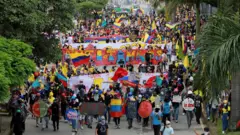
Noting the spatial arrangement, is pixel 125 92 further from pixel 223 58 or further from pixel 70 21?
pixel 223 58

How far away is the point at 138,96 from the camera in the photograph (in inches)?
857

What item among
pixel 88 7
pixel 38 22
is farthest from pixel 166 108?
pixel 88 7

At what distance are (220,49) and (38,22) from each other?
297 inches

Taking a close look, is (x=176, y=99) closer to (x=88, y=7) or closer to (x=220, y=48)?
(x=220, y=48)

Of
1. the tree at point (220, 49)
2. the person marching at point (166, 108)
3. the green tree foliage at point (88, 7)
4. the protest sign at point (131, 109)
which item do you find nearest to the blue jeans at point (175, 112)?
the person marching at point (166, 108)

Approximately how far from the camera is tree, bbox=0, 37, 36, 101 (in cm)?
1664

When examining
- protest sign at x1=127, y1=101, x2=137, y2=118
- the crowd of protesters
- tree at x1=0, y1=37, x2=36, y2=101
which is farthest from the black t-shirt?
protest sign at x1=127, y1=101, x2=137, y2=118

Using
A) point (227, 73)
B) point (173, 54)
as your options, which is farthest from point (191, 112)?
point (173, 54)

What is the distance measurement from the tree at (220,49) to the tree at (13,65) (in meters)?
4.98

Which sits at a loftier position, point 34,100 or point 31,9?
point 31,9

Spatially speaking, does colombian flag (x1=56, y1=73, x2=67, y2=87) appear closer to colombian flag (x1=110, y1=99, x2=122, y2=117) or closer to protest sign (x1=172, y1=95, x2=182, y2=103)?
colombian flag (x1=110, y1=99, x2=122, y2=117)

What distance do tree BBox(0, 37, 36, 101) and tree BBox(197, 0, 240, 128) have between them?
4979 mm

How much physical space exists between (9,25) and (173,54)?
15.8m

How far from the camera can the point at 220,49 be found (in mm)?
16062
